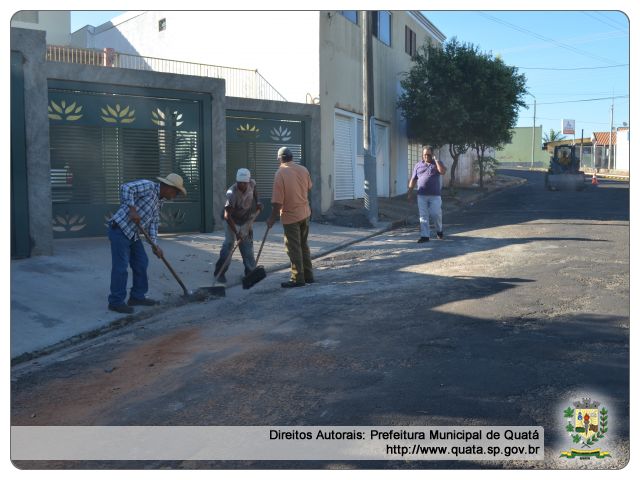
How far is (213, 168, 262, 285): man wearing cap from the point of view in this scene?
8.72 meters

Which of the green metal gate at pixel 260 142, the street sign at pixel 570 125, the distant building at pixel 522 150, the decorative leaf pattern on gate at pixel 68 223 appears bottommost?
the decorative leaf pattern on gate at pixel 68 223

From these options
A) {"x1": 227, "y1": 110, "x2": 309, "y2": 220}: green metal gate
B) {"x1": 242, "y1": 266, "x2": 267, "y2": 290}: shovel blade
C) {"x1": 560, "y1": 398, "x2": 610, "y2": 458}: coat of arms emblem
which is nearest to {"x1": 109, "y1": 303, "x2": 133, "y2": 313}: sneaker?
{"x1": 242, "y1": 266, "x2": 267, "y2": 290}: shovel blade

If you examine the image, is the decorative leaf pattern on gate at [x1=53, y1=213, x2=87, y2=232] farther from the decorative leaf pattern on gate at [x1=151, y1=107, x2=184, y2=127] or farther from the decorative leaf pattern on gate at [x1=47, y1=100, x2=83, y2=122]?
the decorative leaf pattern on gate at [x1=151, y1=107, x2=184, y2=127]

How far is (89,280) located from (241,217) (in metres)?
2.07

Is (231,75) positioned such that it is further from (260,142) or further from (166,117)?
(166,117)

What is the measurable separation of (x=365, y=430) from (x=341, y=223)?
12.5m

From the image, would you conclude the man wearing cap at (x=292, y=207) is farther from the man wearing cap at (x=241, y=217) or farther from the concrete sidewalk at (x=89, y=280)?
the concrete sidewalk at (x=89, y=280)

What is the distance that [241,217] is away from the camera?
890 centimetres

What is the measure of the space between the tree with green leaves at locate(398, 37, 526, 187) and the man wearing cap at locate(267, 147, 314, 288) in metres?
15.2

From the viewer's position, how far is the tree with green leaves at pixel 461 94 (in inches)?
913

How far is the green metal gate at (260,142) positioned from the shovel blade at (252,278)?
21.1 ft

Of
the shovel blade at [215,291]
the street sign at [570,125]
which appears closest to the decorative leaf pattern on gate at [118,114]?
the shovel blade at [215,291]

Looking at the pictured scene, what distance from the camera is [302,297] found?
25.2 feet
